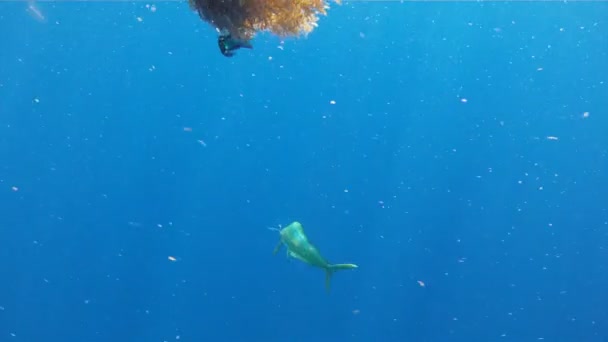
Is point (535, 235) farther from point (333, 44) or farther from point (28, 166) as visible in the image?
point (28, 166)

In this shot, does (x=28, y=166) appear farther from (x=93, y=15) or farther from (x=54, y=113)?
(x=93, y=15)

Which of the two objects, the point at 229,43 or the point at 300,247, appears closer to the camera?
the point at 229,43

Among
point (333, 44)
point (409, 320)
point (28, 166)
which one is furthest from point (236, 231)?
point (333, 44)

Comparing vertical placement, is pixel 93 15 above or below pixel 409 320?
above

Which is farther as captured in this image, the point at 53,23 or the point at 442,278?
the point at 53,23

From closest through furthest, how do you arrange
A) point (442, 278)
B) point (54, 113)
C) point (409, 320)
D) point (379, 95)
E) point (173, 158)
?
1. point (409, 320)
2. point (442, 278)
3. point (54, 113)
4. point (379, 95)
5. point (173, 158)

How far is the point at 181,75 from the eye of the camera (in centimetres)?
2361

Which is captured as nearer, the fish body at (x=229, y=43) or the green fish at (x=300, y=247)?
the fish body at (x=229, y=43)

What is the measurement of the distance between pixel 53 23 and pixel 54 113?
3757 millimetres

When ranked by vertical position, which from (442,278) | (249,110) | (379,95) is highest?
(249,110)

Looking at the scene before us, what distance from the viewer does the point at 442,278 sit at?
61.5 feet

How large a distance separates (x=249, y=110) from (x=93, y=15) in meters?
8.32

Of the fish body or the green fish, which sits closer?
the fish body

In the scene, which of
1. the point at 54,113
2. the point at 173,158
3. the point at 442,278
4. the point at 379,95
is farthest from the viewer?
the point at 173,158
